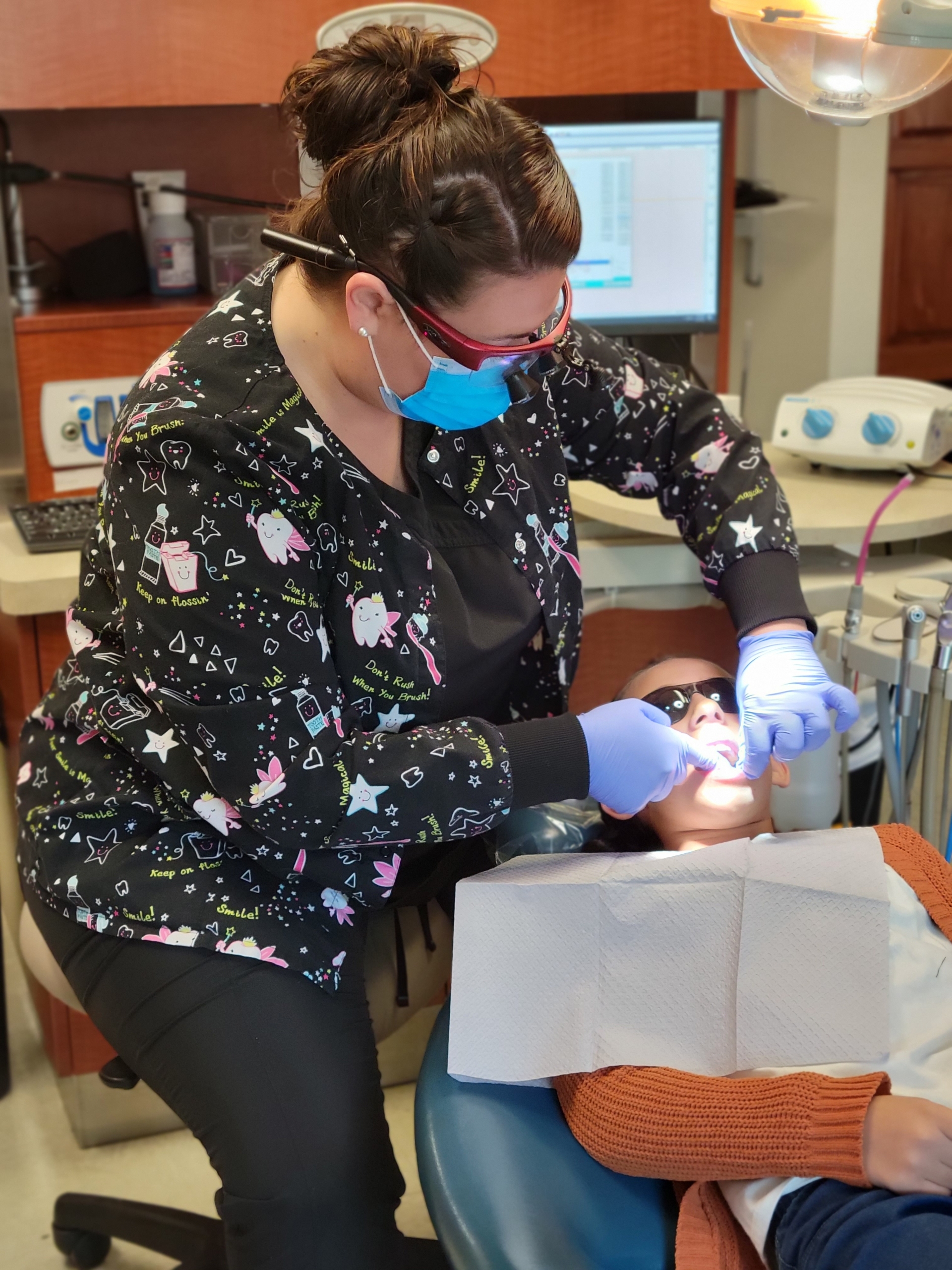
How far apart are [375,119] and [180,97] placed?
2.91 ft

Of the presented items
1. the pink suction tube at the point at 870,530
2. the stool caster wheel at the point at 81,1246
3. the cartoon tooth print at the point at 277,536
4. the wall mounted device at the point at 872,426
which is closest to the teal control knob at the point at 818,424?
the wall mounted device at the point at 872,426

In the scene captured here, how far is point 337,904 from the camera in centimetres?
128

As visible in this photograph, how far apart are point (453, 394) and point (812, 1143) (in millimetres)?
701

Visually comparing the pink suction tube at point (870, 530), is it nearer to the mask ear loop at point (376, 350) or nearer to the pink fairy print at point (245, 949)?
the mask ear loop at point (376, 350)

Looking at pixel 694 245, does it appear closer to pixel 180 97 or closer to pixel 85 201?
pixel 180 97

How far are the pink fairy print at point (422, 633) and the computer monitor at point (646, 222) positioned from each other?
44.1 inches

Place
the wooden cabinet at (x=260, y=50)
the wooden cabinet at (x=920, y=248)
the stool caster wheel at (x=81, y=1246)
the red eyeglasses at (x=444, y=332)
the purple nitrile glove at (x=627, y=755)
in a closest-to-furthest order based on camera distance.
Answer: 1. the red eyeglasses at (x=444, y=332)
2. the purple nitrile glove at (x=627, y=755)
3. the stool caster wheel at (x=81, y=1246)
4. the wooden cabinet at (x=260, y=50)
5. the wooden cabinet at (x=920, y=248)

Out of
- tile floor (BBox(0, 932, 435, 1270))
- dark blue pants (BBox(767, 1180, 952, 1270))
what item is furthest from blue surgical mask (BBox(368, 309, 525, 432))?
tile floor (BBox(0, 932, 435, 1270))

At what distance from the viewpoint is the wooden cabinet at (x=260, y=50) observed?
1.80 metres

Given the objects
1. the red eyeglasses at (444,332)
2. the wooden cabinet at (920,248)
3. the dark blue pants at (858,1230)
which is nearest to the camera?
the dark blue pants at (858,1230)

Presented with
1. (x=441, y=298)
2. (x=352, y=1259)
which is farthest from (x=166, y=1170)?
(x=441, y=298)

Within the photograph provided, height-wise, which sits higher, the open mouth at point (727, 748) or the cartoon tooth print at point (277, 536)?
the cartoon tooth print at point (277, 536)

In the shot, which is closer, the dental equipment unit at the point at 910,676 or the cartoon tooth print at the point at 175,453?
the cartoon tooth print at the point at 175,453

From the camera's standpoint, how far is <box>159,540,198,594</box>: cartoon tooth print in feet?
3.69
